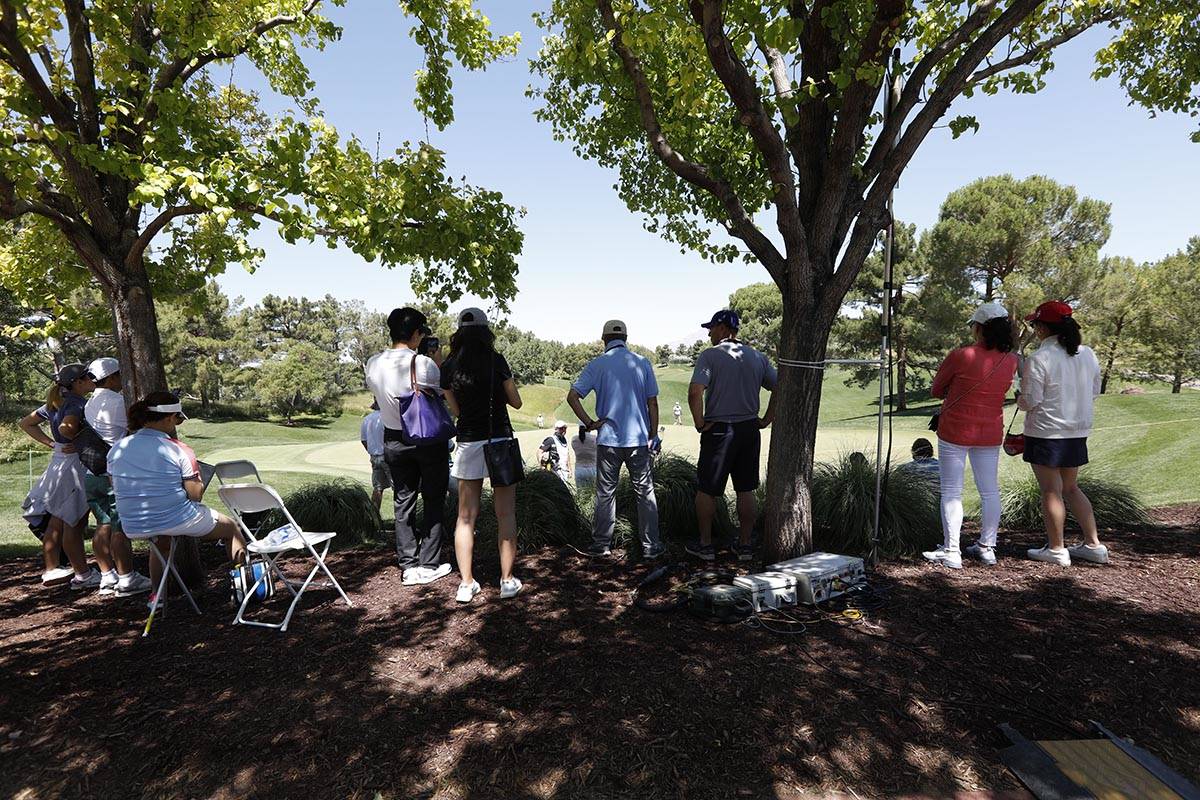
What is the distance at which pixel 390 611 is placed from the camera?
419 cm

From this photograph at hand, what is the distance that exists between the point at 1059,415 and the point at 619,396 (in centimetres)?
331

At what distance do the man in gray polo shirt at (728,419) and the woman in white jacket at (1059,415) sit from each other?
194cm

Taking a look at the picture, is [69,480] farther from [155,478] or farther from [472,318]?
[472,318]

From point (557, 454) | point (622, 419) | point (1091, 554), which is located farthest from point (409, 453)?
point (557, 454)

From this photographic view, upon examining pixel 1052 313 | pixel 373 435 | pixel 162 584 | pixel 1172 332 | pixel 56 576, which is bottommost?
pixel 56 576

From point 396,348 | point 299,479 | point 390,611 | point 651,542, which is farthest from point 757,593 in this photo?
point 299,479

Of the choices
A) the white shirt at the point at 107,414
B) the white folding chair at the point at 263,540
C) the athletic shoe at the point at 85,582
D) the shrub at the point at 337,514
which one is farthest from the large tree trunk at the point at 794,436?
the athletic shoe at the point at 85,582

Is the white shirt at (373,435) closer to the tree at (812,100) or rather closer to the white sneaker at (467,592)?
the white sneaker at (467,592)

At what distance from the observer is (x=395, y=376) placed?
4.61 metres

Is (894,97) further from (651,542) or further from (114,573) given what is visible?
(114,573)

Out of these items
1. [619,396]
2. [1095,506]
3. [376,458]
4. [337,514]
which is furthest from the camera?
[376,458]

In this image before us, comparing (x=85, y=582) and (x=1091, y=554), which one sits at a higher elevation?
(x=1091, y=554)

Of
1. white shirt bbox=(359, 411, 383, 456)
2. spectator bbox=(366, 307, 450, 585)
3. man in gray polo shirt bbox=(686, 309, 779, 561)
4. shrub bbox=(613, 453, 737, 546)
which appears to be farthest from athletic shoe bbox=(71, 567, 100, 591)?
man in gray polo shirt bbox=(686, 309, 779, 561)

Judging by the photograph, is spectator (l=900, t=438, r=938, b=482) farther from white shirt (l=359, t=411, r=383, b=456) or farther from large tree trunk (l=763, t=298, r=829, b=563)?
white shirt (l=359, t=411, r=383, b=456)
